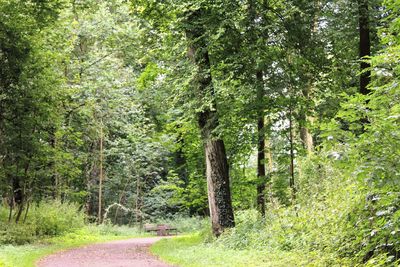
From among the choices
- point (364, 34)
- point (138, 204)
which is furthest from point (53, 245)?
point (138, 204)

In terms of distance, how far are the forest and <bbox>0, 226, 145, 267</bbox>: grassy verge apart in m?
0.16

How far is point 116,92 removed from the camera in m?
25.7

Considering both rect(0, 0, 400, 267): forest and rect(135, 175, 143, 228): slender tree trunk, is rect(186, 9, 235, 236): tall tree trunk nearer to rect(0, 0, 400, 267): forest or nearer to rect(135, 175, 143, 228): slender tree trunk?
rect(0, 0, 400, 267): forest

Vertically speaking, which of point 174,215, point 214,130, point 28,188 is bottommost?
point 174,215

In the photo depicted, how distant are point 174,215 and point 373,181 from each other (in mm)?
27334

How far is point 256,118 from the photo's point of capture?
14281 mm

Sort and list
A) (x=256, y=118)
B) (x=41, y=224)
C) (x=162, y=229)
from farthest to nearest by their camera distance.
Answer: (x=162, y=229)
(x=41, y=224)
(x=256, y=118)

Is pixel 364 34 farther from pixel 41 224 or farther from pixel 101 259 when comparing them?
pixel 41 224

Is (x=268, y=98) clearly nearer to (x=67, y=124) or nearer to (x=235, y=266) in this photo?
(x=235, y=266)

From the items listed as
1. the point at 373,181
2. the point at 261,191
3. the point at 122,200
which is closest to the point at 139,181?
the point at 122,200

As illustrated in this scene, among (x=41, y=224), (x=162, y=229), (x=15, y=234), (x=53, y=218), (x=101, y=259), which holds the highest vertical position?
(x=53, y=218)

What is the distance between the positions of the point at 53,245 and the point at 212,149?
6.76m

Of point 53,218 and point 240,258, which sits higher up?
point 53,218

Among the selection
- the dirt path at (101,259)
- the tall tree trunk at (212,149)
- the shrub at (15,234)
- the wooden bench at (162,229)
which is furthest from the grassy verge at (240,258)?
the wooden bench at (162,229)
